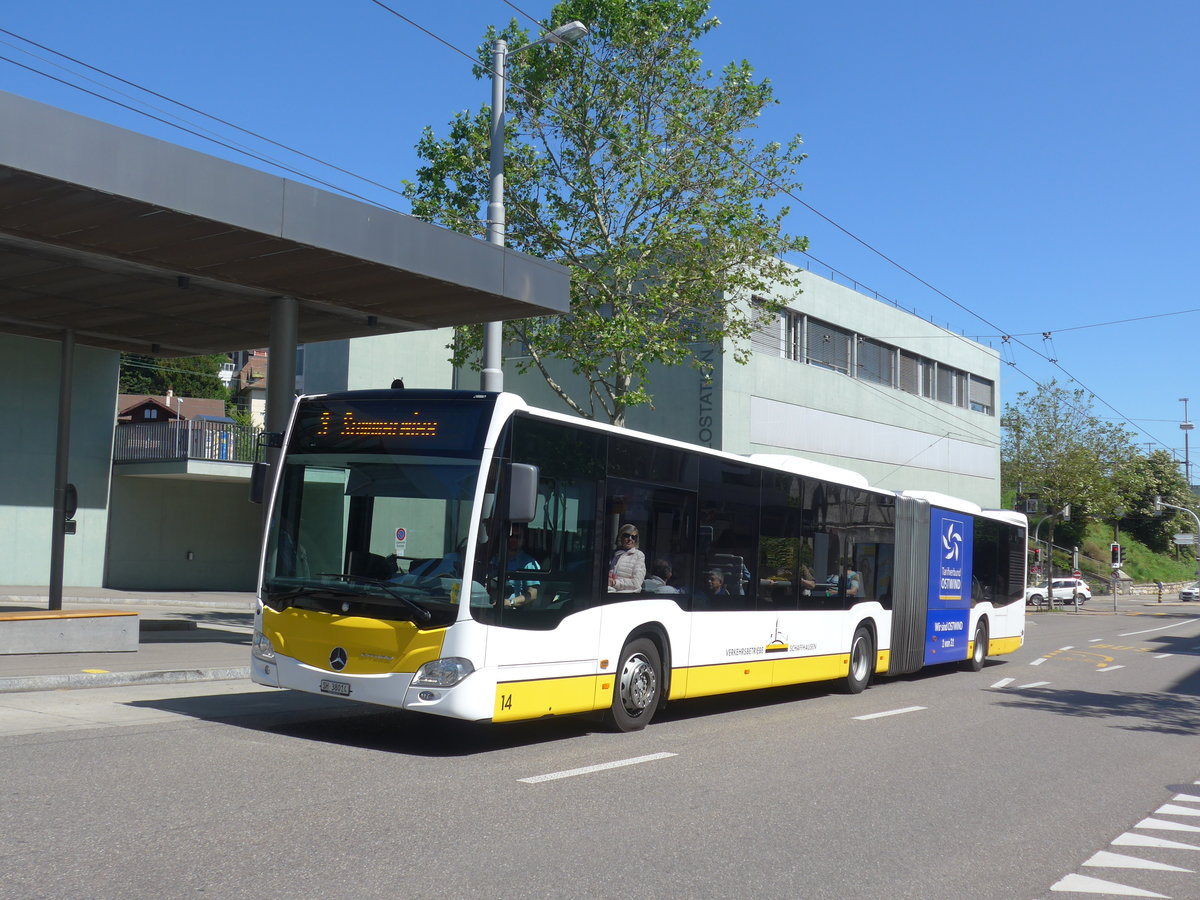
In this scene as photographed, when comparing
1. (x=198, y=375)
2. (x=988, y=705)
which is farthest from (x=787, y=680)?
(x=198, y=375)

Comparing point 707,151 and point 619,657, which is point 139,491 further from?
point 619,657

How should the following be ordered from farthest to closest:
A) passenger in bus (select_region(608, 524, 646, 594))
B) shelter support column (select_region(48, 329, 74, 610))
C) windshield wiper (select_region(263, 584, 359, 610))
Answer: shelter support column (select_region(48, 329, 74, 610)) → passenger in bus (select_region(608, 524, 646, 594)) → windshield wiper (select_region(263, 584, 359, 610))

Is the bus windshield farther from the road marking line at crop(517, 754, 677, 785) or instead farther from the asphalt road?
→ the road marking line at crop(517, 754, 677, 785)

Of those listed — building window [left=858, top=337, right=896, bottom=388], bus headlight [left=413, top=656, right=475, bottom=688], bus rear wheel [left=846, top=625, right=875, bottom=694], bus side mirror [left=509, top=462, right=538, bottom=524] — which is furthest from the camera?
building window [left=858, top=337, right=896, bottom=388]

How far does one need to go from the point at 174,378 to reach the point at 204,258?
2083 inches

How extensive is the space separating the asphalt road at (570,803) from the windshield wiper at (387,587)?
1.10 metres

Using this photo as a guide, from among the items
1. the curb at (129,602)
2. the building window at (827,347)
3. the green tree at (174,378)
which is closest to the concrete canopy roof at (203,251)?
the curb at (129,602)

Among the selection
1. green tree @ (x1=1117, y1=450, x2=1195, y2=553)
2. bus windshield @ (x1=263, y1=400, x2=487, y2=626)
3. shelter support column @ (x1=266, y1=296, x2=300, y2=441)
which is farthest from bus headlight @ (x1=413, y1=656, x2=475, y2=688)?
green tree @ (x1=1117, y1=450, x2=1195, y2=553)

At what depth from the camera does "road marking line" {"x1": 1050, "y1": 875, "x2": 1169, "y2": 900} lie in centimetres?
599

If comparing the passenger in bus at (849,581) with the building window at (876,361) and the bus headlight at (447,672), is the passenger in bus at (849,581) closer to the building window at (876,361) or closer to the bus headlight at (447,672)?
the bus headlight at (447,672)

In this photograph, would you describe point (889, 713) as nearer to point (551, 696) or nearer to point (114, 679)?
point (551, 696)

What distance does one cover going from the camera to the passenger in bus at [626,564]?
1049 cm

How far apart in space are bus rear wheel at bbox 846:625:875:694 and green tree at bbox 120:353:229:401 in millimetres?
52534

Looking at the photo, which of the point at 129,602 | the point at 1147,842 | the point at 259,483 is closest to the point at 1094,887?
the point at 1147,842
